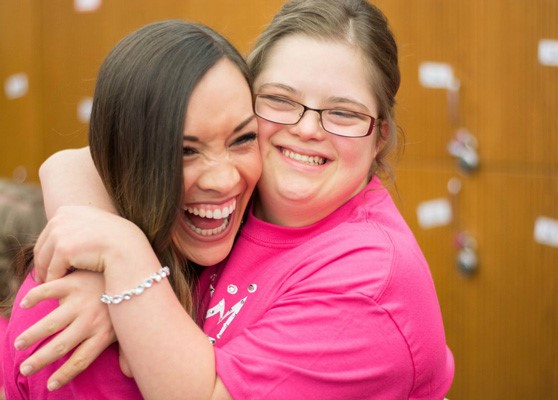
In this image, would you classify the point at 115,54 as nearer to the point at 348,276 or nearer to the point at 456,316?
the point at 348,276

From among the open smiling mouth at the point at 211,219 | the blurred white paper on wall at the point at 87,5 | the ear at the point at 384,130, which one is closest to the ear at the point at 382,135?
the ear at the point at 384,130

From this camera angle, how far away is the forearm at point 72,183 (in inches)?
68.1

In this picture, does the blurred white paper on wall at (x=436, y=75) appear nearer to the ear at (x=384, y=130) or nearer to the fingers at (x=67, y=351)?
the ear at (x=384, y=130)

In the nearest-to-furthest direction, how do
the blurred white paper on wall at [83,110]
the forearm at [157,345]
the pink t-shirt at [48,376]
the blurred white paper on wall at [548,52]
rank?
the forearm at [157,345] < the pink t-shirt at [48,376] < the blurred white paper on wall at [548,52] < the blurred white paper on wall at [83,110]

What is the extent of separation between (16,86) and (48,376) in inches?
149

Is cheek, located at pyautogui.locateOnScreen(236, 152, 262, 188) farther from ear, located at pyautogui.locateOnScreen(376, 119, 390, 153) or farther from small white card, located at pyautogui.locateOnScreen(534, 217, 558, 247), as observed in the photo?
small white card, located at pyautogui.locateOnScreen(534, 217, 558, 247)

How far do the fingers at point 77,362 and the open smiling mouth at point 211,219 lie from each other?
36 cm

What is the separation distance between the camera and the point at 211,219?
177cm

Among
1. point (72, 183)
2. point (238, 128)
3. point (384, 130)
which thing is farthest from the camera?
point (384, 130)

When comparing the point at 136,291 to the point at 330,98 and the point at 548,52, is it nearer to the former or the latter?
the point at 330,98

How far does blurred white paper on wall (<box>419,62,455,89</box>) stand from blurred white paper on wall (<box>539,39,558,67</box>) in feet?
1.32

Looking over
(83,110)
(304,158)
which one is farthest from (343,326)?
(83,110)

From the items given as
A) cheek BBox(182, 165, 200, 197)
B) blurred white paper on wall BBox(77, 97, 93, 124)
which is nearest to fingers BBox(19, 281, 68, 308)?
cheek BBox(182, 165, 200, 197)

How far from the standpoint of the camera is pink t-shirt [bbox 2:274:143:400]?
5.20 feet
